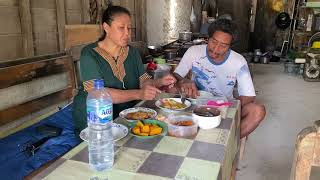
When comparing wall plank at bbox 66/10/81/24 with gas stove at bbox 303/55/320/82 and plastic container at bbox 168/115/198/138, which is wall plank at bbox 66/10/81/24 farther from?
gas stove at bbox 303/55/320/82

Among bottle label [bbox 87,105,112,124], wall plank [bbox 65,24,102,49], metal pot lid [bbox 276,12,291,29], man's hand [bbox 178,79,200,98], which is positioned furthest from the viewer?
metal pot lid [bbox 276,12,291,29]

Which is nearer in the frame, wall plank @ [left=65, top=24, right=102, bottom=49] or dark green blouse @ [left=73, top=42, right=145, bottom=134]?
dark green blouse @ [left=73, top=42, right=145, bottom=134]

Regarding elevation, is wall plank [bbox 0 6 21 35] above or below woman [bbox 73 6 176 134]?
above

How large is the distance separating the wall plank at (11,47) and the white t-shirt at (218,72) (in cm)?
125

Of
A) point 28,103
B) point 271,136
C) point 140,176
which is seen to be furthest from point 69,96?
point 271,136

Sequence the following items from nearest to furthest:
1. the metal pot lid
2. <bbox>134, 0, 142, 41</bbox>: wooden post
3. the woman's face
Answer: the woman's face, <bbox>134, 0, 142, 41</bbox>: wooden post, the metal pot lid

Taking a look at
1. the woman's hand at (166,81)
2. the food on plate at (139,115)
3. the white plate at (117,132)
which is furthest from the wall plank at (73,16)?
the white plate at (117,132)

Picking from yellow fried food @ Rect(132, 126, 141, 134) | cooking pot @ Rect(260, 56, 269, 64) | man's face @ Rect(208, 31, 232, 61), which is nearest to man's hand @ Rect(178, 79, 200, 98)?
man's face @ Rect(208, 31, 232, 61)

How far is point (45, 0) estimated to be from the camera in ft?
7.70

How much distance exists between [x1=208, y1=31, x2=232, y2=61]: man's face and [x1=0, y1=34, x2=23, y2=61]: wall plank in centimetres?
145

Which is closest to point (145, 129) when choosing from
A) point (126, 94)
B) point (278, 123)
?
point (126, 94)

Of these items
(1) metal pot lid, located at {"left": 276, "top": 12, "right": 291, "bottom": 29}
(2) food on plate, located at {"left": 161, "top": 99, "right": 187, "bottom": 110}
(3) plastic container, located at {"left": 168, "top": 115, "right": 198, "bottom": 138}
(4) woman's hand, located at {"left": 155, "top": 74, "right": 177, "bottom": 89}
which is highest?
(1) metal pot lid, located at {"left": 276, "top": 12, "right": 291, "bottom": 29}

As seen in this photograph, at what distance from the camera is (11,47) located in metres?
2.08

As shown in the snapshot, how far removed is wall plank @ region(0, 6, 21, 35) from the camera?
6.45 ft
